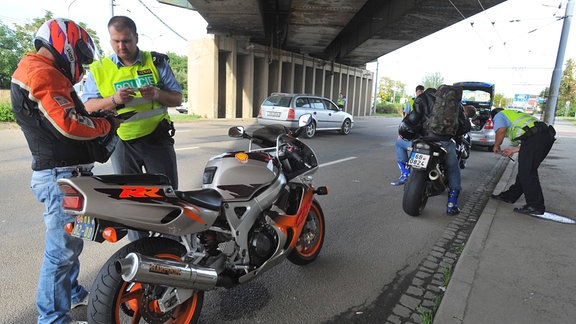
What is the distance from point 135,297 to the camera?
2146 mm

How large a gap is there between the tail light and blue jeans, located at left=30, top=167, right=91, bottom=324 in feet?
1.12

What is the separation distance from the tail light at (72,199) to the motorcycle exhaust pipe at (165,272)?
0.36 m

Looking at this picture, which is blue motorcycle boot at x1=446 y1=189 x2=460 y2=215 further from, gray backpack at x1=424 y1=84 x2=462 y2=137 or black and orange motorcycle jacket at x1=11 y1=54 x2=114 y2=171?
black and orange motorcycle jacket at x1=11 y1=54 x2=114 y2=171

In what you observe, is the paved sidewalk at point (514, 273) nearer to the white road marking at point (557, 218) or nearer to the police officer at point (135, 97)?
the white road marking at point (557, 218)

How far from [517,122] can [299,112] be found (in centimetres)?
884

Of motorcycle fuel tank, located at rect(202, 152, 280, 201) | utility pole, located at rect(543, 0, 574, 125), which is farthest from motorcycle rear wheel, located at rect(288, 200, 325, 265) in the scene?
utility pole, located at rect(543, 0, 574, 125)

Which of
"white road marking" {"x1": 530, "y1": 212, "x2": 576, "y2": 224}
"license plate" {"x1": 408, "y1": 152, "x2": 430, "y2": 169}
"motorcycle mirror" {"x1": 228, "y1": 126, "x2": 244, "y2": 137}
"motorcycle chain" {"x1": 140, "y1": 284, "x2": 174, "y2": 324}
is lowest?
"white road marking" {"x1": 530, "y1": 212, "x2": 576, "y2": 224}

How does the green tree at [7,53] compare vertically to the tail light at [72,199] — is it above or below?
above

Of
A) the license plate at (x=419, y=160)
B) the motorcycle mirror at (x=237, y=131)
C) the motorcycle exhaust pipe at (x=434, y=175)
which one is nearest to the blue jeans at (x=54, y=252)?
the motorcycle mirror at (x=237, y=131)

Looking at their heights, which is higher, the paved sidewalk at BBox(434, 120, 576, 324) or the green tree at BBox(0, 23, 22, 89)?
the green tree at BBox(0, 23, 22, 89)

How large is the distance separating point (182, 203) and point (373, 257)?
7.72ft

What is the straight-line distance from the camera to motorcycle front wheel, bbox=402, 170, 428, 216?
497 cm

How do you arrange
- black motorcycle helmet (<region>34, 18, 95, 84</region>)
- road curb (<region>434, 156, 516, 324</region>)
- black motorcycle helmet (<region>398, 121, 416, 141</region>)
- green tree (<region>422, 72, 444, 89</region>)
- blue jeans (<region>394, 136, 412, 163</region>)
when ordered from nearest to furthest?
black motorcycle helmet (<region>34, 18, 95, 84</region>) < road curb (<region>434, 156, 516, 324</region>) < black motorcycle helmet (<region>398, 121, 416, 141</region>) < blue jeans (<region>394, 136, 412, 163</region>) < green tree (<region>422, 72, 444, 89</region>)

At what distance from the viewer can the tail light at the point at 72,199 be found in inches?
71.5
